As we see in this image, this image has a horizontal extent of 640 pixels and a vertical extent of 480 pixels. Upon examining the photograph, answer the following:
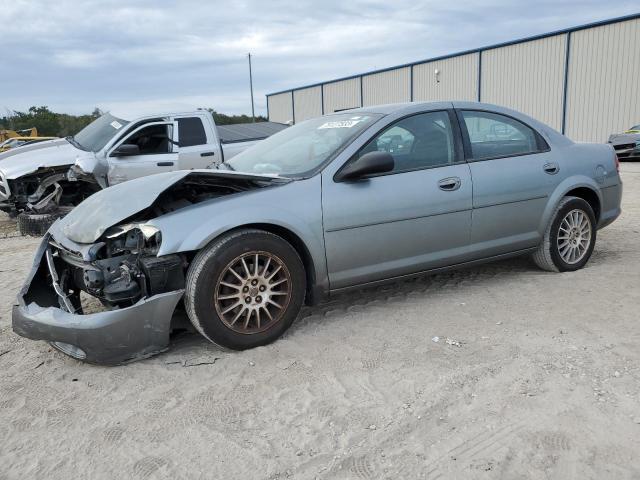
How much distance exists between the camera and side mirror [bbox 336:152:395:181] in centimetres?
374

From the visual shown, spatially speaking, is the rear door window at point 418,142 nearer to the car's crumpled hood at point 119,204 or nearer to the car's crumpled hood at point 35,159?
the car's crumpled hood at point 119,204

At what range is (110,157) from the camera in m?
8.09

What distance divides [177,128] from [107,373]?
587 cm

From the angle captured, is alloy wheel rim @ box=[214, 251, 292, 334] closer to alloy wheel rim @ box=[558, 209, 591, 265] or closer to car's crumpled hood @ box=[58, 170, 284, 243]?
car's crumpled hood @ box=[58, 170, 284, 243]

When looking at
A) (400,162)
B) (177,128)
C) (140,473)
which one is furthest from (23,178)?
(140,473)

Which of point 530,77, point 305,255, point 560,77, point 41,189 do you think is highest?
point 530,77

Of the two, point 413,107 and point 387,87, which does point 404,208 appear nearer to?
point 413,107

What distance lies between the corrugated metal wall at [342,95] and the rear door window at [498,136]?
31.8 meters

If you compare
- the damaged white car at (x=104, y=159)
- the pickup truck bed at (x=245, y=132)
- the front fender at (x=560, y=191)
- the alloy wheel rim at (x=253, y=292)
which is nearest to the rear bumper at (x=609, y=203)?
the front fender at (x=560, y=191)

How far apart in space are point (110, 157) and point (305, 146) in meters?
4.77

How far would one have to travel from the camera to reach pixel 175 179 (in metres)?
3.52

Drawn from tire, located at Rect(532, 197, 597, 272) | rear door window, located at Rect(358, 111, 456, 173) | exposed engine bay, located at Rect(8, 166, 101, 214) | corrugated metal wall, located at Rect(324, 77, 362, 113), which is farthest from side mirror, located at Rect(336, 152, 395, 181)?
corrugated metal wall, located at Rect(324, 77, 362, 113)

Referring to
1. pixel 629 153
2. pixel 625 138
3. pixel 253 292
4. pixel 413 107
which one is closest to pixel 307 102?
pixel 625 138

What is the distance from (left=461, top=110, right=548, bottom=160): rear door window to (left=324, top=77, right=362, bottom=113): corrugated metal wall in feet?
104
